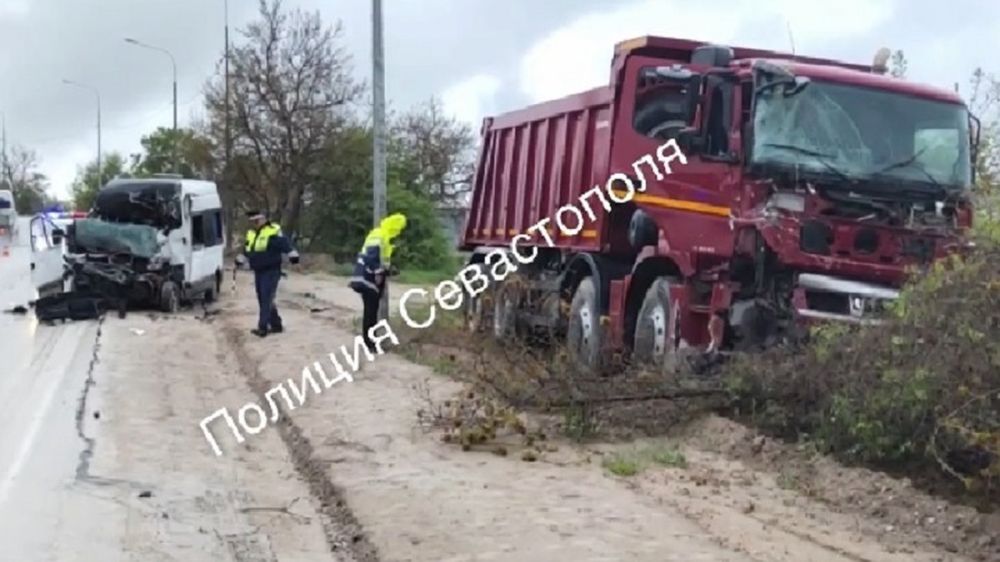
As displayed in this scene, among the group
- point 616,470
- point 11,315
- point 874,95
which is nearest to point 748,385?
point 616,470

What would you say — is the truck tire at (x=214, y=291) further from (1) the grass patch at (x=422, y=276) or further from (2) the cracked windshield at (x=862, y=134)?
(2) the cracked windshield at (x=862, y=134)

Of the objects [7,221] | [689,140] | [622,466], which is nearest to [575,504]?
[622,466]

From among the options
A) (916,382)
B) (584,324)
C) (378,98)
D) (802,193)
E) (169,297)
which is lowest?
(169,297)

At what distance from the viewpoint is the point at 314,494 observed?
9.18 m

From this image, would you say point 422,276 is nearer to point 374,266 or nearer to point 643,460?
point 374,266

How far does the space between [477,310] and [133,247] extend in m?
7.87

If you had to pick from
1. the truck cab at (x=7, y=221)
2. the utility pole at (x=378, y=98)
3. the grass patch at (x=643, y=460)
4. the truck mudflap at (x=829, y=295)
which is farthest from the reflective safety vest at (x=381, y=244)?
the truck cab at (x=7, y=221)

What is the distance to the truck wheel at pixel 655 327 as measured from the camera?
1212 cm

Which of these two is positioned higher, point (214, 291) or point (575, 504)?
point (575, 504)

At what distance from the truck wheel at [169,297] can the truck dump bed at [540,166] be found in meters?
6.17

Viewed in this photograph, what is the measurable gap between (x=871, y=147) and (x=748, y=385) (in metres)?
2.50

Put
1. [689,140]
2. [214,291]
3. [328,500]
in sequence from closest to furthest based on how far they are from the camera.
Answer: [328,500], [689,140], [214,291]

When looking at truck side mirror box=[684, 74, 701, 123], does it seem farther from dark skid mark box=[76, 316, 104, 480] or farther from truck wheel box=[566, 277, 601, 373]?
dark skid mark box=[76, 316, 104, 480]

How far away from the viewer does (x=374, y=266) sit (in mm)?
17031
